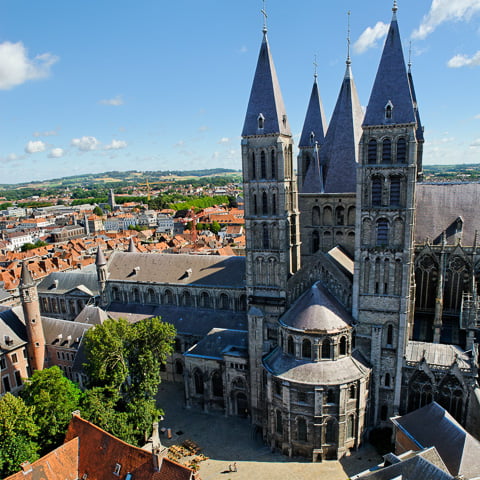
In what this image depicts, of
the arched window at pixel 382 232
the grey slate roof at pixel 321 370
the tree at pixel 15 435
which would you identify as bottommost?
the tree at pixel 15 435

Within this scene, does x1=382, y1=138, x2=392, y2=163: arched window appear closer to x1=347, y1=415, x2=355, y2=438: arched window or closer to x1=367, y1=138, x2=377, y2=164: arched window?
x1=367, y1=138, x2=377, y2=164: arched window

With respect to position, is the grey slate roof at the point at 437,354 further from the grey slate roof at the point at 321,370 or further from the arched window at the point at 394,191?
the arched window at the point at 394,191

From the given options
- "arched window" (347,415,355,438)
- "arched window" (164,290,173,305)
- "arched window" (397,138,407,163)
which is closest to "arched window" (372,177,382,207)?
"arched window" (397,138,407,163)

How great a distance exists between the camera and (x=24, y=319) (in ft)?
193

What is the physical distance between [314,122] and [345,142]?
26.4ft

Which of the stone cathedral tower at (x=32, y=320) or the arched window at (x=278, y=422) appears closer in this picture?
the arched window at (x=278, y=422)

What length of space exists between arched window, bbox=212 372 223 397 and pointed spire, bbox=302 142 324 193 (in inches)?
997

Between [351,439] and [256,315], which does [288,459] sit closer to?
[351,439]

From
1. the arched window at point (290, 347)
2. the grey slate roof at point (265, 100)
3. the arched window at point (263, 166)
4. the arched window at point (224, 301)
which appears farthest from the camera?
the arched window at point (224, 301)

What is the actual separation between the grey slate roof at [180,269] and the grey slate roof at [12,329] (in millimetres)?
14182

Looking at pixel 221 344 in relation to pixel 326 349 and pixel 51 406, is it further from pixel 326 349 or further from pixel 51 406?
pixel 51 406

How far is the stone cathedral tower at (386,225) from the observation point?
37.9 m

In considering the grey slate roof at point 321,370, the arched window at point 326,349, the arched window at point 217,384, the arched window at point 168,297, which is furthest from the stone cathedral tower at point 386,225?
the arched window at point 168,297

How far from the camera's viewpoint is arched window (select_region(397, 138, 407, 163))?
38456mm
